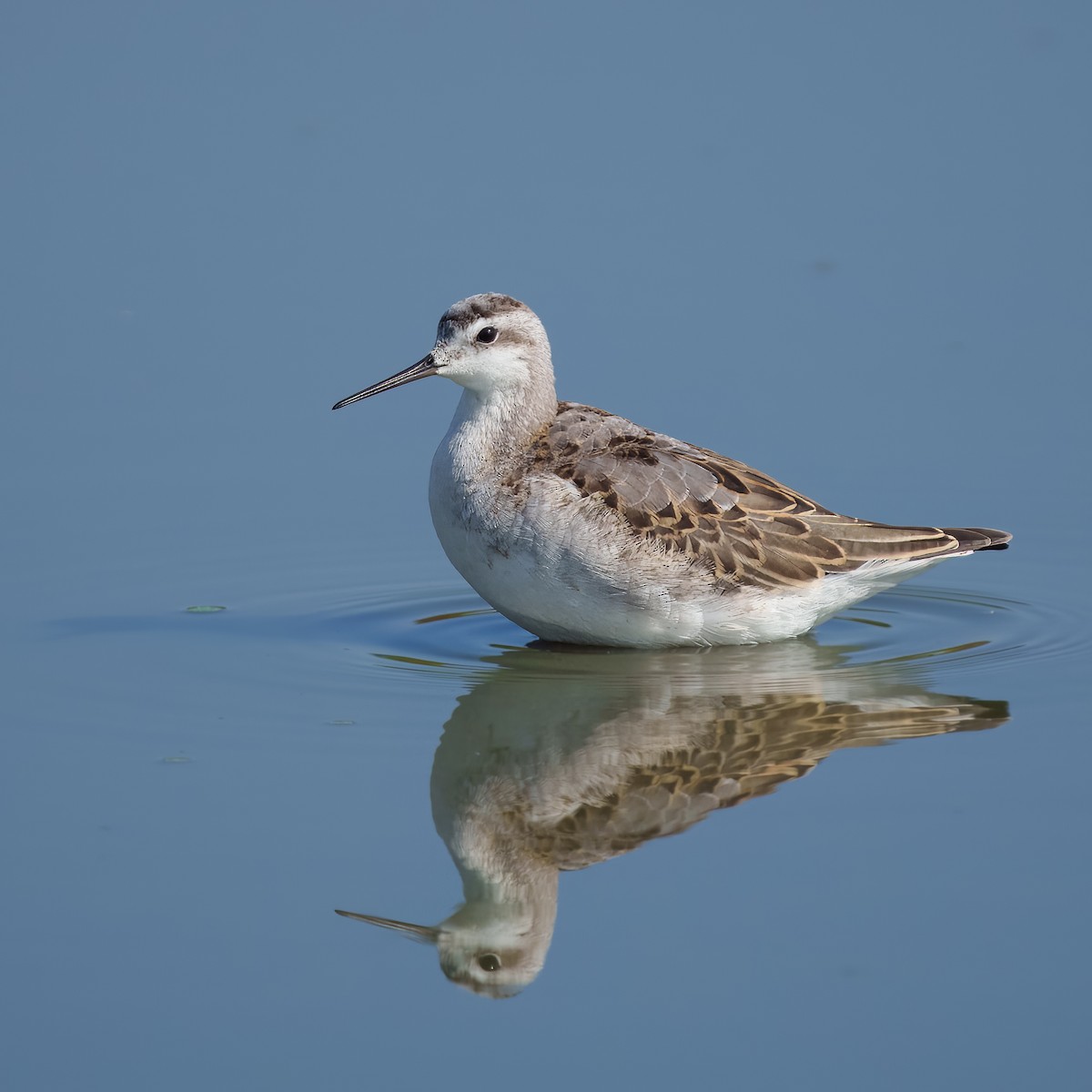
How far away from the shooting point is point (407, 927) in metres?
8.28

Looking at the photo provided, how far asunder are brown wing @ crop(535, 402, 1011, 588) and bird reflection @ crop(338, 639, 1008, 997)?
554 mm

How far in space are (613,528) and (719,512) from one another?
808mm

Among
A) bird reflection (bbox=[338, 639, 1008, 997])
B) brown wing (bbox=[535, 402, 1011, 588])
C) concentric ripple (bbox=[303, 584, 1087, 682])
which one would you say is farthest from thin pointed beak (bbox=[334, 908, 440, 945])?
brown wing (bbox=[535, 402, 1011, 588])

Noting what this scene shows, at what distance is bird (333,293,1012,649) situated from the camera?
1174cm

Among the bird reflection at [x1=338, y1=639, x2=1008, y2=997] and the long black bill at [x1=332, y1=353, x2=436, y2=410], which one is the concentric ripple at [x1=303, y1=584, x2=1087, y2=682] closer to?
Answer: the bird reflection at [x1=338, y1=639, x2=1008, y2=997]

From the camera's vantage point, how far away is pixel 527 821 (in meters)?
9.30

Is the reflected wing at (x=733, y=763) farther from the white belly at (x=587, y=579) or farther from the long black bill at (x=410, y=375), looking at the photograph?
the long black bill at (x=410, y=375)

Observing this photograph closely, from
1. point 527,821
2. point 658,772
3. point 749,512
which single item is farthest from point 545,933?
point 749,512

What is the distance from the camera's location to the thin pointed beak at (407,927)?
8.23m

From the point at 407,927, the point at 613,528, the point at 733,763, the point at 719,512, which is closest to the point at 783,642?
the point at 719,512

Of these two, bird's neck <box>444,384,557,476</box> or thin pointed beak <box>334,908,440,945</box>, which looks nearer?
thin pointed beak <box>334,908,440,945</box>

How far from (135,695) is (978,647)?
4.82m

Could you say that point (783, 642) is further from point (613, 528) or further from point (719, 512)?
point (613, 528)

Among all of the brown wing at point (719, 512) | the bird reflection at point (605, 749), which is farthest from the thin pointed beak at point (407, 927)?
the brown wing at point (719, 512)
